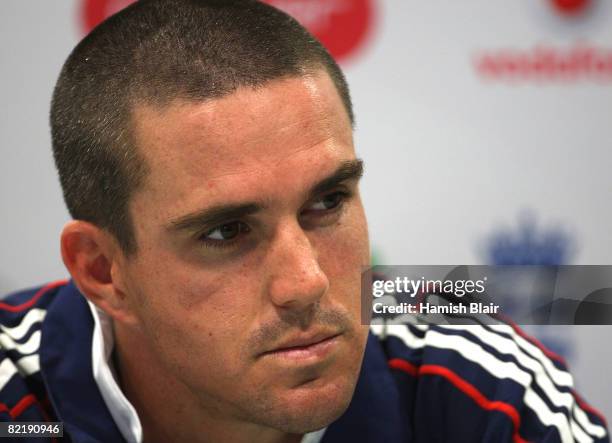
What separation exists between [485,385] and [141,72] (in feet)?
2.36

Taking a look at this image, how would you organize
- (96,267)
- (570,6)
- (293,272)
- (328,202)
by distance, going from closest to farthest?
(293,272), (328,202), (96,267), (570,6)

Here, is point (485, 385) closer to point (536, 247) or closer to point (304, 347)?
point (304, 347)

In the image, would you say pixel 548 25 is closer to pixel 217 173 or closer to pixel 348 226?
pixel 348 226

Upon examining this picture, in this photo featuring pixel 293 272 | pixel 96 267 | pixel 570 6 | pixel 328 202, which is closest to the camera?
pixel 293 272

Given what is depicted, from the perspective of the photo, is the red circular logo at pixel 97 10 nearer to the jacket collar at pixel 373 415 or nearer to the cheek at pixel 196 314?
the cheek at pixel 196 314

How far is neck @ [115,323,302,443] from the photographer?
4.21ft

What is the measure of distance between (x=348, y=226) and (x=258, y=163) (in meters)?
0.18

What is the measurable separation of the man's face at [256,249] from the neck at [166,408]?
6.5 inches

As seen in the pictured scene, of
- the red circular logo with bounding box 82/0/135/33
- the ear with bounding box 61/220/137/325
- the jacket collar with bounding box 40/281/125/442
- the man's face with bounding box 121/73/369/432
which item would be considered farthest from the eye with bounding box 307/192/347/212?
the red circular logo with bounding box 82/0/135/33

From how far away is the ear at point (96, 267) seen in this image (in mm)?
1223

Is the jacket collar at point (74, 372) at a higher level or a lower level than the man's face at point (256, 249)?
lower

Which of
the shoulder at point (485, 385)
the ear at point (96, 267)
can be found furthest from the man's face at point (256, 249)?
the shoulder at point (485, 385)

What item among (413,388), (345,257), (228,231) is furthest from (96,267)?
(413,388)

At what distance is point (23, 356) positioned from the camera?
132 centimetres
